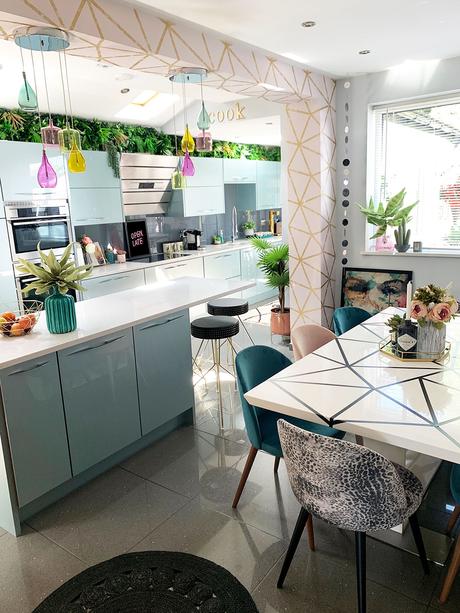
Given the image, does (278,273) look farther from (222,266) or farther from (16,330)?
(16,330)

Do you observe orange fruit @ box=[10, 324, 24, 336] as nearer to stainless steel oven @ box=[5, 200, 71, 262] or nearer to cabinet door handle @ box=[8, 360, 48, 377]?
cabinet door handle @ box=[8, 360, 48, 377]

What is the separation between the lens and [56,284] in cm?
279

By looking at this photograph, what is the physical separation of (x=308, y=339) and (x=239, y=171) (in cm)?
521

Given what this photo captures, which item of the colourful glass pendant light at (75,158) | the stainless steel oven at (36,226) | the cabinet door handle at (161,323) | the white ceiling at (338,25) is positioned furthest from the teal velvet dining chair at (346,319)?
the stainless steel oven at (36,226)

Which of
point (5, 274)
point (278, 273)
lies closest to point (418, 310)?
point (278, 273)

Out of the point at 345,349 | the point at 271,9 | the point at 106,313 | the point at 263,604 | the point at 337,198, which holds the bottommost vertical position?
the point at 263,604

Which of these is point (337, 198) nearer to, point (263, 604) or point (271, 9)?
point (271, 9)

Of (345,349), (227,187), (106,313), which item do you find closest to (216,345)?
(106,313)

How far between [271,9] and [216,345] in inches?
98.6

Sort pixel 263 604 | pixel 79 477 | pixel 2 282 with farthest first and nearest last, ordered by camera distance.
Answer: pixel 2 282
pixel 79 477
pixel 263 604

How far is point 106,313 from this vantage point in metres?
3.28

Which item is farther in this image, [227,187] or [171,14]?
[227,187]

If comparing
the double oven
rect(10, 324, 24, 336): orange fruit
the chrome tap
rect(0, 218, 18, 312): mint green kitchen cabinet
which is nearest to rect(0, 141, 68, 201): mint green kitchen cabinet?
the double oven

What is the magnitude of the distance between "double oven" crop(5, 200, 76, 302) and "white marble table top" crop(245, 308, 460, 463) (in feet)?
10.4
